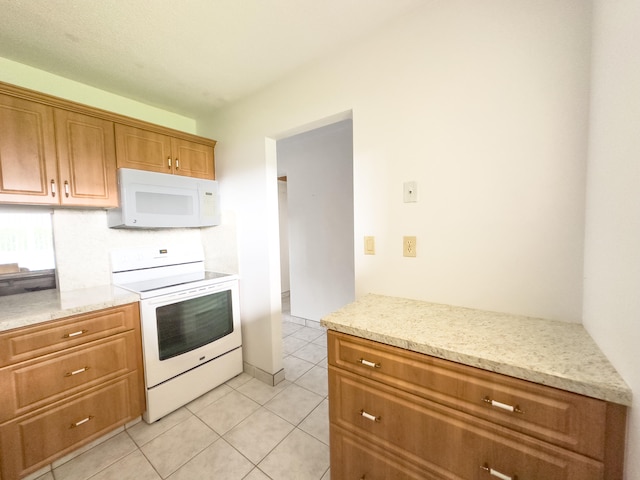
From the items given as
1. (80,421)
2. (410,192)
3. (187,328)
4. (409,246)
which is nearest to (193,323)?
(187,328)

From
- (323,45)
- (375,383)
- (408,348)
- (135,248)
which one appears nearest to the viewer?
(408,348)

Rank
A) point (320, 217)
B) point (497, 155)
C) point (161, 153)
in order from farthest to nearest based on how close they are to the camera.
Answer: point (320, 217) → point (161, 153) → point (497, 155)

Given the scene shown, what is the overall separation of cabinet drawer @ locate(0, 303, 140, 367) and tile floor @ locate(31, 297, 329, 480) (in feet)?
2.32

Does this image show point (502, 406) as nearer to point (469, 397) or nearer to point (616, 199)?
point (469, 397)

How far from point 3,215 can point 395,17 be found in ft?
9.29

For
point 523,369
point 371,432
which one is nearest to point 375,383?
point 371,432

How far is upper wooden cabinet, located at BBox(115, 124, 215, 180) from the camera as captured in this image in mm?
1903

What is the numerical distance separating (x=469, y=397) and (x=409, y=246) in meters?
0.77

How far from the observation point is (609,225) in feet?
2.53

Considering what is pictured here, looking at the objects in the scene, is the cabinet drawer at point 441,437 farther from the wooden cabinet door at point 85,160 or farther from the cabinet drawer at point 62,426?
the wooden cabinet door at point 85,160

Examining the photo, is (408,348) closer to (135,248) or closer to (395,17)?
(395,17)

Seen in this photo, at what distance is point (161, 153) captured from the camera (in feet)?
6.86

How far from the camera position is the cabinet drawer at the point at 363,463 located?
980 mm

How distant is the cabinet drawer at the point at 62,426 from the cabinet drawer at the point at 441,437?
4.82ft
